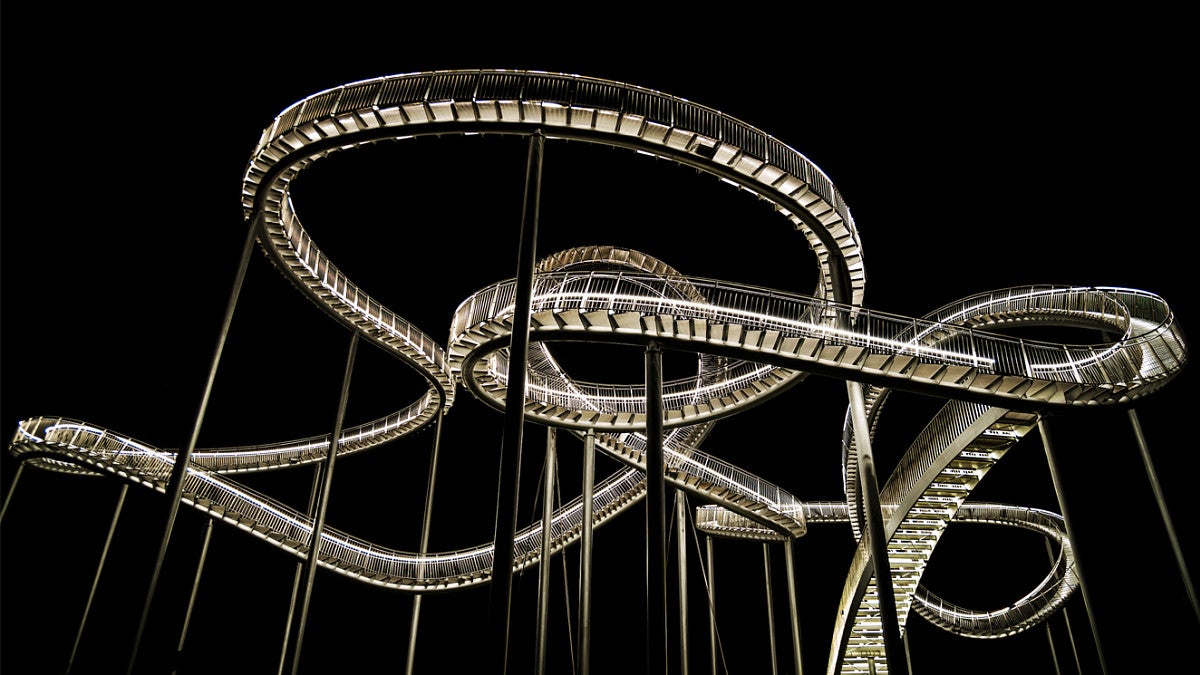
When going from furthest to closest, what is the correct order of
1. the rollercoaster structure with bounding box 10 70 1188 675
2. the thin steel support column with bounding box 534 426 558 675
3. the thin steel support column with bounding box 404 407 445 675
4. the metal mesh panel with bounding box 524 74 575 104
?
the thin steel support column with bounding box 404 407 445 675
the thin steel support column with bounding box 534 426 558 675
the rollercoaster structure with bounding box 10 70 1188 675
the metal mesh panel with bounding box 524 74 575 104

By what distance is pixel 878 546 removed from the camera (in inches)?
517

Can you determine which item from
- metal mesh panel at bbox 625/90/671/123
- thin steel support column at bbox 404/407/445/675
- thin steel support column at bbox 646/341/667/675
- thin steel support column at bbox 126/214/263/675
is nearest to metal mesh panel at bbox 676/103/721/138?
metal mesh panel at bbox 625/90/671/123

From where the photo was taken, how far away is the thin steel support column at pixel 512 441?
9094mm

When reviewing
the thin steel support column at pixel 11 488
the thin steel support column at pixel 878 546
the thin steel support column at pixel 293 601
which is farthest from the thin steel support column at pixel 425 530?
the thin steel support column at pixel 878 546

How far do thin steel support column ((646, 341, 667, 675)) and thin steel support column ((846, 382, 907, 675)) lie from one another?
12.4ft

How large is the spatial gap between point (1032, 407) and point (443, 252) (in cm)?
1644

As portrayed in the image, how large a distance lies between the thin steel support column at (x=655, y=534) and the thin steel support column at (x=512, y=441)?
269cm

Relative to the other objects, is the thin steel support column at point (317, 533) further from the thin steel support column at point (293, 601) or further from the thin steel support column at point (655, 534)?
the thin steel support column at point (655, 534)

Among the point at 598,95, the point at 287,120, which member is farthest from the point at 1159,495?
the point at 287,120

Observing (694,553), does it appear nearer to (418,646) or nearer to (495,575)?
(418,646)

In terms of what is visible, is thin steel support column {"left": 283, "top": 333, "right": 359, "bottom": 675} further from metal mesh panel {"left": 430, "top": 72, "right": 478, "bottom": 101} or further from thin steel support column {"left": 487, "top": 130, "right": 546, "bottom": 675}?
thin steel support column {"left": 487, "top": 130, "right": 546, "bottom": 675}

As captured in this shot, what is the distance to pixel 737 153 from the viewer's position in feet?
41.7

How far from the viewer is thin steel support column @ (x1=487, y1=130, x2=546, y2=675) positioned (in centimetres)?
909

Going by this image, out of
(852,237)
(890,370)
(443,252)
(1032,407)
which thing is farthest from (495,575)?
(443,252)
